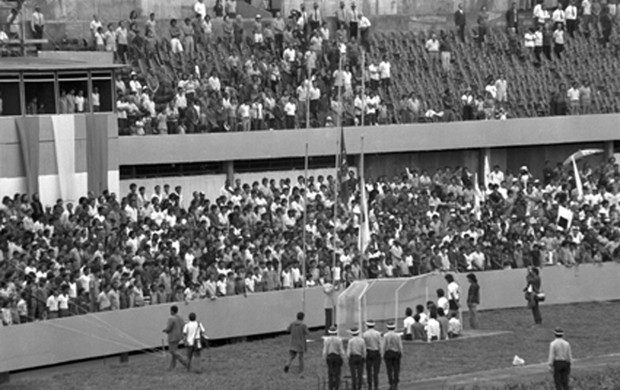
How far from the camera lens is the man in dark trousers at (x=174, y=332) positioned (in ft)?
119

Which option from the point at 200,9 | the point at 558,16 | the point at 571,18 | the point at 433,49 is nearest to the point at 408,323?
the point at 200,9

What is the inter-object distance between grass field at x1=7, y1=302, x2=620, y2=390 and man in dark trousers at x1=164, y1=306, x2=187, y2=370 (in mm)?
320

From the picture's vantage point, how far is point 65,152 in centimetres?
4425

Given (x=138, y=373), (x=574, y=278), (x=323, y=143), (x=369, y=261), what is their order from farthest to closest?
1. (x=323, y=143)
2. (x=574, y=278)
3. (x=369, y=261)
4. (x=138, y=373)

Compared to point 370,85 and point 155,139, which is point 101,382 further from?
point 370,85

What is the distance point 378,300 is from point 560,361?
241 inches

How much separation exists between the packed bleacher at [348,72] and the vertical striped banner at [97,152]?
4.31 ft

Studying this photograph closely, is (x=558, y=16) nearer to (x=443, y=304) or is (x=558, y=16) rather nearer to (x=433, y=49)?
(x=433, y=49)

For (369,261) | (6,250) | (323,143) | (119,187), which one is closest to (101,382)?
(6,250)

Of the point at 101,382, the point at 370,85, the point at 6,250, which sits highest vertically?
the point at 370,85

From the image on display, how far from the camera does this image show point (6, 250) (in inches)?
1499

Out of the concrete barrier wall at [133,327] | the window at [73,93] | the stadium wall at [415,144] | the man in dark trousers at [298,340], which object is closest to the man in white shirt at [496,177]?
the stadium wall at [415,144]

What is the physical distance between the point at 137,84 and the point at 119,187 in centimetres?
242

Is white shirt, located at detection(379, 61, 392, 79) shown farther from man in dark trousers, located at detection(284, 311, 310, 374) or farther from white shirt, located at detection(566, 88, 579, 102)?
man in dark trousers, located at detection(284, 311, 310, 374)
